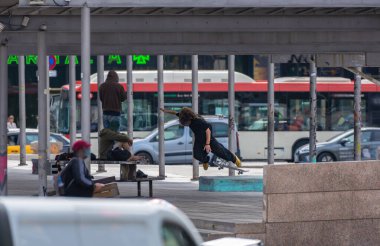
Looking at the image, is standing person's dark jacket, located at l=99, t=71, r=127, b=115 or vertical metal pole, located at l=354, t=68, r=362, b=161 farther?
vertical metal pole, located at l=354, t=68, r=362, b=161

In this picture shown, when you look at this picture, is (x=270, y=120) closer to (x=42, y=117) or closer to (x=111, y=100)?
(x=111, y=100)

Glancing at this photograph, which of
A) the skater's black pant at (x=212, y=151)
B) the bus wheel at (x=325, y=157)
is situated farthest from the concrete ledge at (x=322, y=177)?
the bus wheel at (x=325, y=157)

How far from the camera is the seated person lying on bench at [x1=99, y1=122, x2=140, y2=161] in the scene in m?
19.0

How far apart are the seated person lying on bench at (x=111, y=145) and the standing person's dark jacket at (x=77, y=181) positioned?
5505 millimetres

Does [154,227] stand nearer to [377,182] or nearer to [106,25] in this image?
[377,182]

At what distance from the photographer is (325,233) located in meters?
16.0

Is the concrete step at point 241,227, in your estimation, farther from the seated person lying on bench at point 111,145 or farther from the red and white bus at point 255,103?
the red and white bus at point 255,103

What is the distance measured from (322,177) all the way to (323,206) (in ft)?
1.42

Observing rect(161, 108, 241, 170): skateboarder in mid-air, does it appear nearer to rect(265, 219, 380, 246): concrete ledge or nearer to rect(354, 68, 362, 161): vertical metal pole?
rect(265, 219, 380, 246): concrete ledge

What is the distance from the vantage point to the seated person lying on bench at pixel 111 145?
18969mm

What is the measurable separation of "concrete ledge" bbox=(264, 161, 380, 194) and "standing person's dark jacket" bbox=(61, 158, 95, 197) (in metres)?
2.88

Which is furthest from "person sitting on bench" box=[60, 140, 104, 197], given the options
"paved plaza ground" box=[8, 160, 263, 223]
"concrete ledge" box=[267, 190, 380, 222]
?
"paved plaza ground" box=[8, 160, 263, 223]

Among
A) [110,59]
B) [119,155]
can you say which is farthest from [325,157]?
[119,155]

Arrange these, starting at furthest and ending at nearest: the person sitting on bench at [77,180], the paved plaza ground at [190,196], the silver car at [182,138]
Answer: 1. the silver car at [182,138]
2. the paved plaza ground at [190,196]
3. the person sitting on bench at [77,180]
